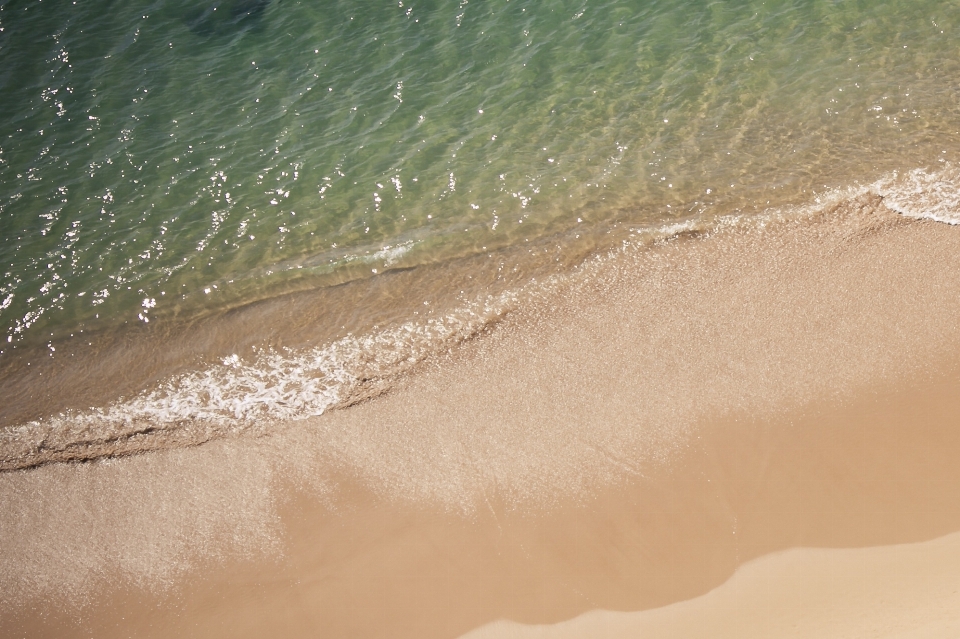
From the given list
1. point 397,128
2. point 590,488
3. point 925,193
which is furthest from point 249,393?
point 925,193

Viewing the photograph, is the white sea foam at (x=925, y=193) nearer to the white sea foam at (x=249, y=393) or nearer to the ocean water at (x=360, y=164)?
the ocean water at (x=360, y=164)

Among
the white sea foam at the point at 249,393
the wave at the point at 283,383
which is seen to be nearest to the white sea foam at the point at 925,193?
the wave at the point at 283,383

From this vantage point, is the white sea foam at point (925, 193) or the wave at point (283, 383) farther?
the white sea foam at point (925, 193)

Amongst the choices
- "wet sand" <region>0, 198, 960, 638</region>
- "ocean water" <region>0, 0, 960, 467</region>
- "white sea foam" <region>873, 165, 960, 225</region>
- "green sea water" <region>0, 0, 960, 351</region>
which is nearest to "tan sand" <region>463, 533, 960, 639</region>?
"wet sand" <region>0, 198, 960, 638</region>

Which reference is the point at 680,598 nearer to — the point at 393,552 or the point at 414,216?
the point at 393,552

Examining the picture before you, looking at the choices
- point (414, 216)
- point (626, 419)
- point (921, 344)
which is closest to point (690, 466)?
point (626, 419)

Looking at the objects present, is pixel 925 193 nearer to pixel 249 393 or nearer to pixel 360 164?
pixel 360 164

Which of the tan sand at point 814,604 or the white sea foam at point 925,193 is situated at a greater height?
the white sea foam at point 925,193
